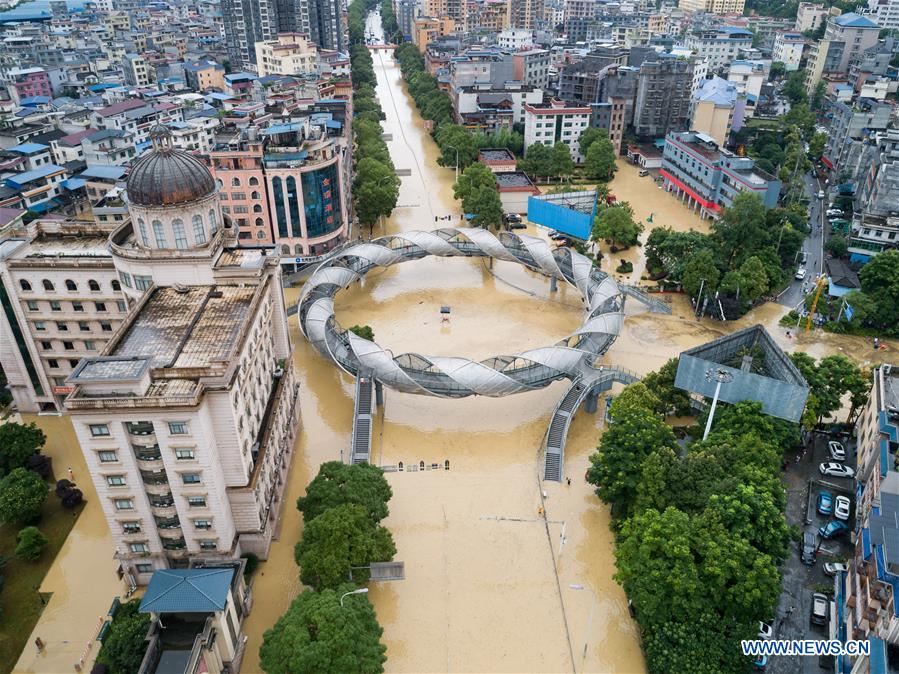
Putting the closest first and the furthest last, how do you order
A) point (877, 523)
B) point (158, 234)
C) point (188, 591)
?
point (877, 523) → point (188, 591) → point (158, 234)

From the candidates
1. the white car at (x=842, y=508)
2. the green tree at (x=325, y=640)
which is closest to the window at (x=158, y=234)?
the green tree at (x=325, y=640)

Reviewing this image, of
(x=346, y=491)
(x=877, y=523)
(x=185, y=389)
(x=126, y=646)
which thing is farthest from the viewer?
(x=346, y=491)

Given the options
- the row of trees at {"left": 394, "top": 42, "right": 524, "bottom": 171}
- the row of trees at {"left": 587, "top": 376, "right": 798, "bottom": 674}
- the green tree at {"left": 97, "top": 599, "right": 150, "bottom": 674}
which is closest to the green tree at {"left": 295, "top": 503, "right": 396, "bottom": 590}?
the green tree at {"left": 97, "top": 599, "right": 150, "bottom": 674}

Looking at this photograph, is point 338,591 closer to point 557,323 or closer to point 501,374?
point 501,374

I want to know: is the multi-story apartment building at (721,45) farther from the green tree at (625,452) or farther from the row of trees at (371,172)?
the green tree at (625,452)

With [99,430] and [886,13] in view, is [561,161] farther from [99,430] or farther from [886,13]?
[886,13]

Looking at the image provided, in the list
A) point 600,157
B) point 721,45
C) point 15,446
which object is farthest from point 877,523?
point 721,45
